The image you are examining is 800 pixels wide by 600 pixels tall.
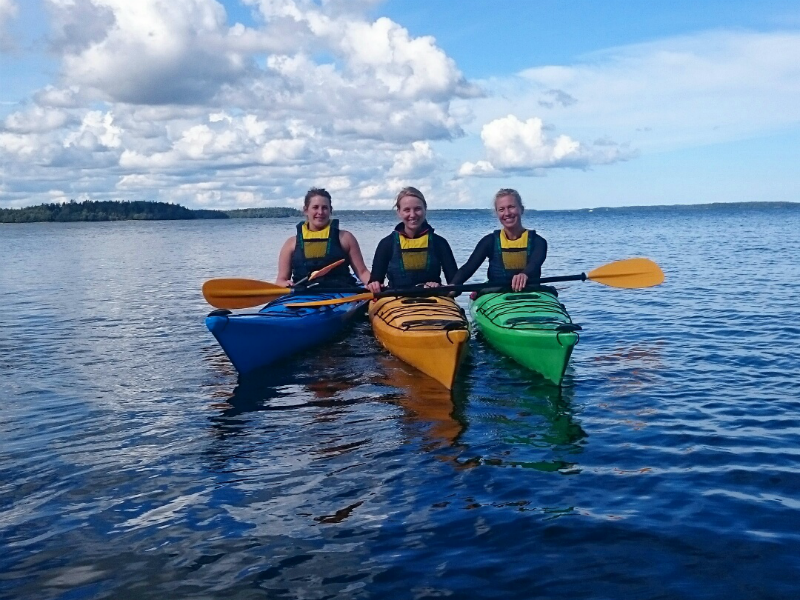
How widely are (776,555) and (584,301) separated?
10.7 meters

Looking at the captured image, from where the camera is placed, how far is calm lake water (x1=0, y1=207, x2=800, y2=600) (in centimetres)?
367

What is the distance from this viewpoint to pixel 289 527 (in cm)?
418

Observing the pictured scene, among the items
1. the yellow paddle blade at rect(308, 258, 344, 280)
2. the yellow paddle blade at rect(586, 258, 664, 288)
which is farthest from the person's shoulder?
the yellow paddle blade at rect(586, 258, 664, 288)

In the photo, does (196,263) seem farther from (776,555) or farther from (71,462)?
(776,555)

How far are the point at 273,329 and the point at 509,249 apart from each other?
10.3 ft

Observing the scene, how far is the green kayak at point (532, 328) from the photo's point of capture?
6883 millimetres

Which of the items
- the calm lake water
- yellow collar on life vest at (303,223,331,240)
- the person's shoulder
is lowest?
the calm lake water

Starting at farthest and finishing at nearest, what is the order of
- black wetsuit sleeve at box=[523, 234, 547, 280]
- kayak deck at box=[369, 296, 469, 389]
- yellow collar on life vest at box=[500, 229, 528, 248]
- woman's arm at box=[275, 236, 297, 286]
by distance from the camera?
1. woman's arm at box=[275, 236, 297, 286]
2. yellow collar on life vest at box=[500, 229, 528, 248]
3. black wetsuit sleeve at box=[523, 234, 547, 280]
4. kayak deck at box=[369, 296, 469, 389]

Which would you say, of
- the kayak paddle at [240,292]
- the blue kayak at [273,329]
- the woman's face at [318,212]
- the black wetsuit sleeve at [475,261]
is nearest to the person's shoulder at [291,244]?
the woman's face at [318,212]

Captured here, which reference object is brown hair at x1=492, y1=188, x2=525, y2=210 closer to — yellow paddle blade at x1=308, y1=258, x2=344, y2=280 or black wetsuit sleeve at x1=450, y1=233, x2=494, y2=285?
black wetsuit sleeve at x1=450, y1=233, x2=494, y2=285

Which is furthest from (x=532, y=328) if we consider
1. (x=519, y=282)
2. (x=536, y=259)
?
(x=536, y=259)

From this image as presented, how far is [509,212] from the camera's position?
8.84 meters

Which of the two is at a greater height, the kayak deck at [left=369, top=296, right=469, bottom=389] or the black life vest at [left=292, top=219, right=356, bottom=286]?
the black life vest at [left=292, top=219, right=356, bottom=286]

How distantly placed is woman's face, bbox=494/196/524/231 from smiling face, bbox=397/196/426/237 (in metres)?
1.00
